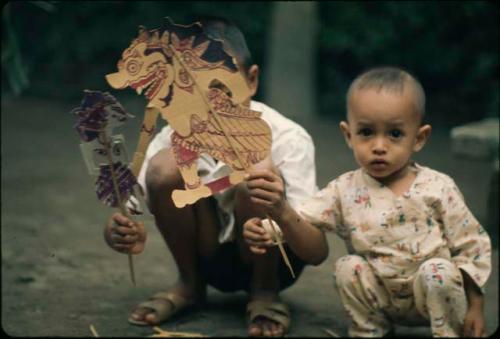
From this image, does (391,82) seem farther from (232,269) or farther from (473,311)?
(232,269)

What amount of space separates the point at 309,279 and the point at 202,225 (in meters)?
0.68

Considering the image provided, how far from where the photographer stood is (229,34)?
239 centimetres

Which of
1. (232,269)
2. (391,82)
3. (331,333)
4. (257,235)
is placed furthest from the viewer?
(232,269)

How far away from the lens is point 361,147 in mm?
2262

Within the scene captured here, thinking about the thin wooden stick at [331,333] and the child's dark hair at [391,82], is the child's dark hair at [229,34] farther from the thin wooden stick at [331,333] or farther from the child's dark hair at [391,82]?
the thin wooden stick at [331,333]

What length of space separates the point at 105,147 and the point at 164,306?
715 mm

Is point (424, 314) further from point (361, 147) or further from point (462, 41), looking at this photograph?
point (462, 41)

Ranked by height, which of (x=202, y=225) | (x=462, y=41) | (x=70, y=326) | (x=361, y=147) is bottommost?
(x=70, y=326)

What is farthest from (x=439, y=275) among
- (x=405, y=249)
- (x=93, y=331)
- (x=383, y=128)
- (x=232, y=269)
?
(x=93, y=331)

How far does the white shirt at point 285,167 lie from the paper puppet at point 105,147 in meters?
0.40

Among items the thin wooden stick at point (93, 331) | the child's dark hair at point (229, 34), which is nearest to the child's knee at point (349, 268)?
the child's dark hair at point (229, 34)

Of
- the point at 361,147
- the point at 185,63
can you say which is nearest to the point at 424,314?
the point at 361,147

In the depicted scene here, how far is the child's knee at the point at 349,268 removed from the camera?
7.62 feet

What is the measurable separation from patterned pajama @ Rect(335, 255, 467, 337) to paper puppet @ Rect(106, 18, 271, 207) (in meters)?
0.52
